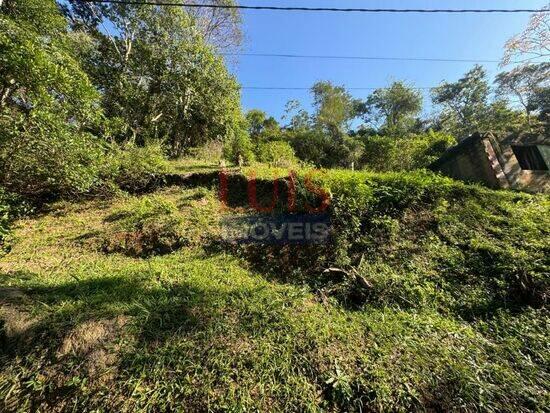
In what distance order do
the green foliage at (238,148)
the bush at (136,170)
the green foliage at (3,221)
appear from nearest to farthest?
1. the green foliage at (3,221)
2. the bush at (136,170)
3. the green foliage at (238,148)

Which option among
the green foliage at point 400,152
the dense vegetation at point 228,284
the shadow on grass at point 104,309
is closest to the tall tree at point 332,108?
the green foliage at point 400,152

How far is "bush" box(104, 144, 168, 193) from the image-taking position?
843 cm

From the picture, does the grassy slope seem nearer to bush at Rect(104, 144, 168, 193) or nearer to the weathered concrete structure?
bush at Rect(104, 144, 168, 193)

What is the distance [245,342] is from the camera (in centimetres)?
331

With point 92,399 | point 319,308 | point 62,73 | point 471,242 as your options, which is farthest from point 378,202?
point 62,73

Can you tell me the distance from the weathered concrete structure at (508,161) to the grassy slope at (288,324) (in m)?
3.63

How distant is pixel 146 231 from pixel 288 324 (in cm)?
421

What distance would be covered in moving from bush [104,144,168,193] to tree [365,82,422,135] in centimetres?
2149

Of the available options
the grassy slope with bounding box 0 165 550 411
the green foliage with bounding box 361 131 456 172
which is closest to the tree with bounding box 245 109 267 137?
the green foliage with bounding box 361 131 456 172

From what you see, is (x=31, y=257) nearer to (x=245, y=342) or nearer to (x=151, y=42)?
(x=245, y=342)

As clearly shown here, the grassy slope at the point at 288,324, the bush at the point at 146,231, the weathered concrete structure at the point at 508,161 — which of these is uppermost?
the weathered concrete structure at the point at 508,161

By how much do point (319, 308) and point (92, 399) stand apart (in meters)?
2.81

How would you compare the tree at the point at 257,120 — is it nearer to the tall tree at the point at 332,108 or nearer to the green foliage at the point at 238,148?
the tall tree at the point at 332,108

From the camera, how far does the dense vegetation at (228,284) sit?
2828mm
